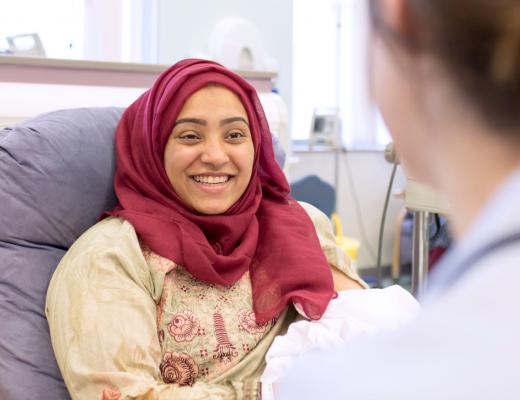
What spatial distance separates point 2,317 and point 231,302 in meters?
0.50

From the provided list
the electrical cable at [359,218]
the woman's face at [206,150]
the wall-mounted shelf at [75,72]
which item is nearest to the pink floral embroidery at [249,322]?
the woman's face at [206,150]

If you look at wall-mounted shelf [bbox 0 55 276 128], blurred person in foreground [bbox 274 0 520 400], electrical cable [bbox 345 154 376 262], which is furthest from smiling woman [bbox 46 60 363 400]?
electrical cable [bbox 345 154 376 262]

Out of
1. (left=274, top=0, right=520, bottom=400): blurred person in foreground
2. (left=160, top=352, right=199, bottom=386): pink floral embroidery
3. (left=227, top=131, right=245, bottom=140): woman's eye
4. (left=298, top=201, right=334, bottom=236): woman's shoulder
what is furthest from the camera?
(left=298, top=201, right=334, bottom=236): woman's shoulder

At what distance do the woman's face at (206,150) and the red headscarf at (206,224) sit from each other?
20mm

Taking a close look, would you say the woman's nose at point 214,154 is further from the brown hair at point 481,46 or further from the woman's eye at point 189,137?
the brown hair at point 481,46

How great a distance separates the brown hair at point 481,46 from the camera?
41 centimetres

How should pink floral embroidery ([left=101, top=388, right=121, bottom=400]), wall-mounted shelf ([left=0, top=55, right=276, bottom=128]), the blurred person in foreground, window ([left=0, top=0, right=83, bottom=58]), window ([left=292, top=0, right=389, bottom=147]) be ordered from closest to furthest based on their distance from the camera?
the blurred person in foreground
pink floral embroidery ([left=101, top=388, right=121, bottom=400])
wall-mounted shelf ([left=0, top=55, right=276, bottom=128])
window ([left=0, top=0, right=83, bottom=58])
window ([left=292, top=0, right=389, bottom=147])

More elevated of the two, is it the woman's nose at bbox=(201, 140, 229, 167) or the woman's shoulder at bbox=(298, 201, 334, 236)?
the woman's nose at bbox=(201, 140, 229, 167)

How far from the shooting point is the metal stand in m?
2.28

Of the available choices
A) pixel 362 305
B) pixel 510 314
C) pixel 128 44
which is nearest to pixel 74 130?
pixel 362 305

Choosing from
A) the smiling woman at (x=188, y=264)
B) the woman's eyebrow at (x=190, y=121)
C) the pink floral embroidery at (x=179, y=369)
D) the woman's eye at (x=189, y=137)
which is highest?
the woman's eyebrow at (x=190, y=121)

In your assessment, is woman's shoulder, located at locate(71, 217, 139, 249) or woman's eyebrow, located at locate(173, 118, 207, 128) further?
woman's eyebrow, located at locate(173, 118, 207, 128)

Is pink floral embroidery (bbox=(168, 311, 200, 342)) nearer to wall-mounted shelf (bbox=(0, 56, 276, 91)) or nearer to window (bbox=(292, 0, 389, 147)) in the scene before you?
wall-mounted shelf (bbox=(0, 56, 276, 91))

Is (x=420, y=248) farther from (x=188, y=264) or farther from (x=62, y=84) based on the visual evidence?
(x=62, y=84)
